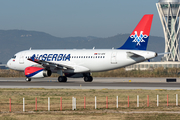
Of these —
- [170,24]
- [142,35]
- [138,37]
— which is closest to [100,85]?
[138,37]

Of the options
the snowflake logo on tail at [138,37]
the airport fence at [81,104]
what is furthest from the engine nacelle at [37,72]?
the airport fence at [81,104]

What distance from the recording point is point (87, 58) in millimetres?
51469

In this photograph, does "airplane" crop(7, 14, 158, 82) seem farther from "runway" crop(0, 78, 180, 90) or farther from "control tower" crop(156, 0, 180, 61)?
"control tower" crop(156, 0, 180, 61)

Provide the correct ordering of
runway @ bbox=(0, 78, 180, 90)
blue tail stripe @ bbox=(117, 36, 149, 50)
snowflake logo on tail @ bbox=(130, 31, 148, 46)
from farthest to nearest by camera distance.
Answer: snowflake logo on tail @ bbox=(130, 31, 148, 46) < blue tail stripe @ bbox=(117, 36, 149, 50) < runway @ bbox=(0, 78, 180, 90)

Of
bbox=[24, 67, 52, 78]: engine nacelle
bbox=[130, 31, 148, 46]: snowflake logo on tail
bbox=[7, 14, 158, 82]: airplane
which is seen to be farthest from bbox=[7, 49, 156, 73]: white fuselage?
bbox=[24, 67, 52, 78]: engine nacelle

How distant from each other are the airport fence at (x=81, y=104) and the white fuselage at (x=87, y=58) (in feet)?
56.9

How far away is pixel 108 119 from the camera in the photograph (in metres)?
20.4

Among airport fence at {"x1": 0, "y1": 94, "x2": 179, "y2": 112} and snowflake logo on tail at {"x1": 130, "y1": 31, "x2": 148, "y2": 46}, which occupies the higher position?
snowflake logo on tail at {"x1": 130, "y1": 31, "x2": 148, "y2": 46}

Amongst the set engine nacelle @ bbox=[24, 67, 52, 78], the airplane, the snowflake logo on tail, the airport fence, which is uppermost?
the snowflake logo on tail

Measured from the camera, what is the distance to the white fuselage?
4872cm

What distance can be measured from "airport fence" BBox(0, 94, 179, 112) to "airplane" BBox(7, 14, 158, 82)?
17.4 metres

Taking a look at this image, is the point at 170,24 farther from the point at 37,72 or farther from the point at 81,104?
the point at 81,104

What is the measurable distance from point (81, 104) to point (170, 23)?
160m

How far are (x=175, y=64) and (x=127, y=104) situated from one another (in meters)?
135
